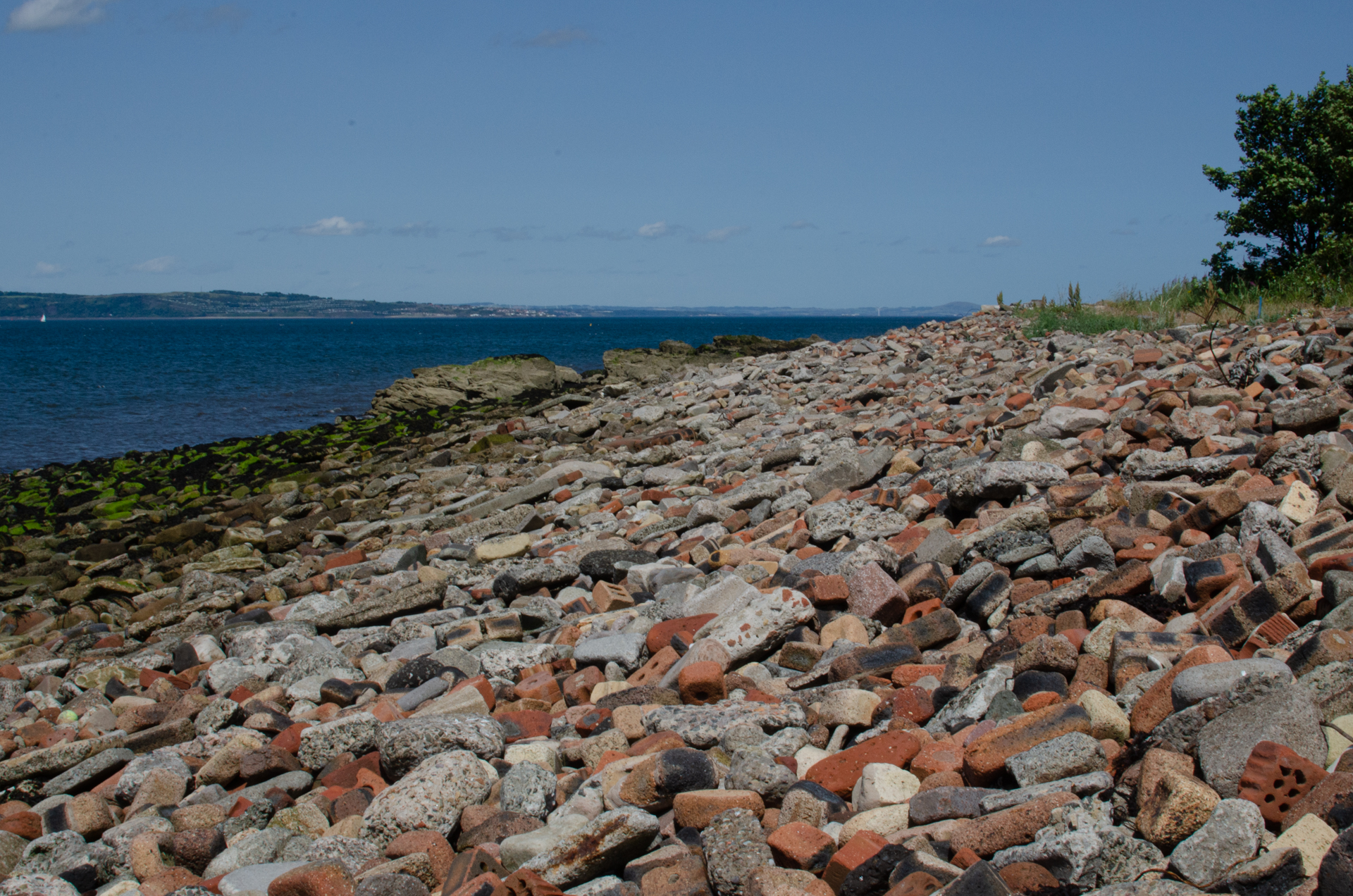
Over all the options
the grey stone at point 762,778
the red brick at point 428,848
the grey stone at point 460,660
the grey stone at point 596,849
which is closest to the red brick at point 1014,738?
the grey stone at point 762,778

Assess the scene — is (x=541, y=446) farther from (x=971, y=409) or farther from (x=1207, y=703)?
(x=1207, y=703)

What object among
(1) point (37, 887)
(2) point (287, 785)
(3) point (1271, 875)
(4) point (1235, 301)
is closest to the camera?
(3) point (1271, 875)

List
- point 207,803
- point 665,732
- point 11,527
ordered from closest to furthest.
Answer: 1. point 665,732
2. point 207,803
3. point 11,527

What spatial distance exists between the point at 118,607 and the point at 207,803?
20.3ft

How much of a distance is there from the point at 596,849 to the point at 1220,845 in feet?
5.19

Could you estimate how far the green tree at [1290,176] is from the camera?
14.7 m

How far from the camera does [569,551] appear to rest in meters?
7.08

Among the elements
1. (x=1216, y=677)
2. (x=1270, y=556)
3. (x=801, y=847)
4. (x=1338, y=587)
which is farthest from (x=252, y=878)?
(x=1270, y=556)

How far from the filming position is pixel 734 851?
2.39m

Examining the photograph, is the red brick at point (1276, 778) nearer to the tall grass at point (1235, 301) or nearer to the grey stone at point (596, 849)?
the grey stone at point (596, 849)

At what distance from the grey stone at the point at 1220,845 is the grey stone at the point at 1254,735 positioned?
0.55ft

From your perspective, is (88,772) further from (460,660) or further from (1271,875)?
(1271,875)

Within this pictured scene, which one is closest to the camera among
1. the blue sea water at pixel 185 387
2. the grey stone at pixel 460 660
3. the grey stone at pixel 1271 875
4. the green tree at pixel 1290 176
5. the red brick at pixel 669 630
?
the grey stone at pixel 1271 875

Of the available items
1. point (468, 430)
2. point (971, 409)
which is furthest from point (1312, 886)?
point (468, 430)
